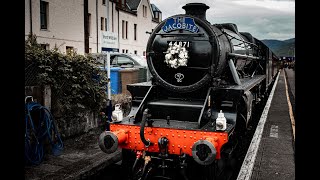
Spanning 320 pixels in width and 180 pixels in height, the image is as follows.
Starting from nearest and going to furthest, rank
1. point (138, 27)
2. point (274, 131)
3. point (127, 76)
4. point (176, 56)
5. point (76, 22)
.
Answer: point (176, 56)
point (274, 131)
point (127, 76)
point (76, 22)
point (138, 27)

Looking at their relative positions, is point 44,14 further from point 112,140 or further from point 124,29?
point 112,140

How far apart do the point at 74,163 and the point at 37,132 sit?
0.93m

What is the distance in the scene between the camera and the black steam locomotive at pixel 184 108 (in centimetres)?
438

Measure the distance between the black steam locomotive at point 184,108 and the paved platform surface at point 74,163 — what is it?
2.17ft

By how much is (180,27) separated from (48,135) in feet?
10.1

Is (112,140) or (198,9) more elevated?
(198,9)

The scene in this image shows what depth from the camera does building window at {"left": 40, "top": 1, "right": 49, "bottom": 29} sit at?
17.0m

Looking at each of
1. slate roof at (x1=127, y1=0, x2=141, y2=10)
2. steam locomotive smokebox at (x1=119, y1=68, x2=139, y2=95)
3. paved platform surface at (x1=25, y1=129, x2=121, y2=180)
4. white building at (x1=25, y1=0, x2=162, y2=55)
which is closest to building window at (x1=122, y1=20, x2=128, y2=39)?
white building at (x1=25, y1=0, x2=162, y2=55)

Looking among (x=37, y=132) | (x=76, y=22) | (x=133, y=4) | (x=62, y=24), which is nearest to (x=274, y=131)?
(x=37, y=132)

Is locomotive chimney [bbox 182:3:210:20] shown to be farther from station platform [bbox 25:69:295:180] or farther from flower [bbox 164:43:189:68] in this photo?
station platform [bbox 25:69:295:180]

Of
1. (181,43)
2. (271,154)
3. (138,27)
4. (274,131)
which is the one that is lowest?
(271,154)

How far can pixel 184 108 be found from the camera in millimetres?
4883

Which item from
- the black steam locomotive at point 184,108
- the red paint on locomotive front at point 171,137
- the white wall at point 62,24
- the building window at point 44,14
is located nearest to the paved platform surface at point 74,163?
the black steam locomotive at point 184,108

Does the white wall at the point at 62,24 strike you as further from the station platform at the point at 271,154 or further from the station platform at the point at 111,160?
the station platform at the point at 271,154
